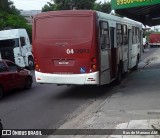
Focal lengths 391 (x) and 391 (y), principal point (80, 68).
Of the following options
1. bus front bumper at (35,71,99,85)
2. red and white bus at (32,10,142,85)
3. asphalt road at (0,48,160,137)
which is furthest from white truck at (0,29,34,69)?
bus front bumper at (35,71,99,85)

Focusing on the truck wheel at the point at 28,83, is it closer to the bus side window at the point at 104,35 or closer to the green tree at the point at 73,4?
the bus side window at the point at 104,35

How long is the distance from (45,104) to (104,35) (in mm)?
3239

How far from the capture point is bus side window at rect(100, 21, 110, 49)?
13.1 meters

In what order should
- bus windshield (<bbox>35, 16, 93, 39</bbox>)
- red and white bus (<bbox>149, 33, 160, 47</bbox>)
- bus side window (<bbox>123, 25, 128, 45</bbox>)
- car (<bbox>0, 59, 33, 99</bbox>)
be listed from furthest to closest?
red and white bus (<bbox>149, 33, 160, 47</bbox>) < bus side window (<bbox>123, 25, 128, 45</bbox>) < car (<bbox>0, 59, 33, 99</bbox>) < bus windshield (<bbox>35, 16, 93, 39</bbox>)

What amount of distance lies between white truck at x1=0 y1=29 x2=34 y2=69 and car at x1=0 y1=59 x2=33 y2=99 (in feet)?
37.1

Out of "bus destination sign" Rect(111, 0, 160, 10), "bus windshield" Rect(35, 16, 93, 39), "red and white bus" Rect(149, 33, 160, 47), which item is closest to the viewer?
"bus destination sign" Rect(111, 0, 160, 10)

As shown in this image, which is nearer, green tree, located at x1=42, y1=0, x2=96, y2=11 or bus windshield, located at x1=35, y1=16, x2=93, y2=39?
bus windshield, located at x1=35, y1=16, x2=93, y2=39

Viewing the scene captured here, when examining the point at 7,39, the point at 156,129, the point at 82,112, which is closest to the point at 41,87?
the point at 82,112

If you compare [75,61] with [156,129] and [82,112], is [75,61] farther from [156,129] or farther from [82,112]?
[156,129]

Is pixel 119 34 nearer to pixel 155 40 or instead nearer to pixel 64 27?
pixel 64 27

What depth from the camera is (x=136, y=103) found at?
1129cm

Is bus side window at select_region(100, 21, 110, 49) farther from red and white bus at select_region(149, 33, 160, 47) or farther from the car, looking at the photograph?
red and white bus at select_region(149, 33, 160, 47)

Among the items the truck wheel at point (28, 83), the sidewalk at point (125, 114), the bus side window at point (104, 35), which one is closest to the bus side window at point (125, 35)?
the bus side window at point (104, 35)

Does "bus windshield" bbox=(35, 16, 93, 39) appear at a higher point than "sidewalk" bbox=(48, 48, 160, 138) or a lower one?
higher
